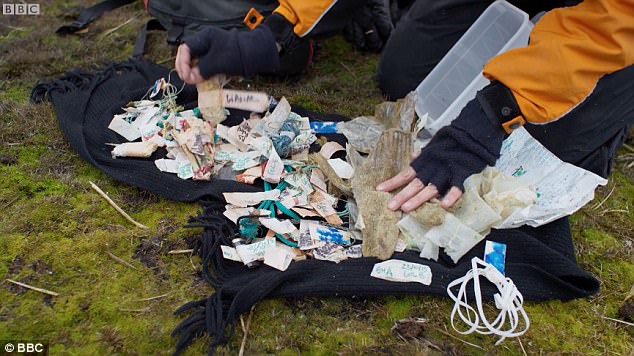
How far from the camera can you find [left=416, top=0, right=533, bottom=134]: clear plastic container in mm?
2340

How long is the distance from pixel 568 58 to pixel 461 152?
0.41 m

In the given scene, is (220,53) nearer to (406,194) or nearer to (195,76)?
(195,76)

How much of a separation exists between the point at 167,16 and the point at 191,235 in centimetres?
137

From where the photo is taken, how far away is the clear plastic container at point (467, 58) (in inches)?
92.1

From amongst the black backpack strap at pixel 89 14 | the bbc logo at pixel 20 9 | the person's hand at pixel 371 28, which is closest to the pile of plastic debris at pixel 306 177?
the person's hand at pixel 371 28

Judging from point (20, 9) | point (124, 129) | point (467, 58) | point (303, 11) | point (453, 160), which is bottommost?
point (20, 9)

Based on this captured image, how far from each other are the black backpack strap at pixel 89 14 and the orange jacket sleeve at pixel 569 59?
2260 millimetres

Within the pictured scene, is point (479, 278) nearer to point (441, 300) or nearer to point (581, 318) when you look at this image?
point (441, 300)

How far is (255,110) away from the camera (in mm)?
2146

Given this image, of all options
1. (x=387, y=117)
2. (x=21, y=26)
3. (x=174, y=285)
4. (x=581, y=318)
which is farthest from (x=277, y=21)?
(x=21, y=26)

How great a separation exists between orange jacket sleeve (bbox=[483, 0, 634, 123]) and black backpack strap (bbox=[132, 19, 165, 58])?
1.79m

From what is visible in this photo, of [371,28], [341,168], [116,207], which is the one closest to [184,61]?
[116,207]

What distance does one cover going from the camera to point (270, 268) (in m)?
1.53

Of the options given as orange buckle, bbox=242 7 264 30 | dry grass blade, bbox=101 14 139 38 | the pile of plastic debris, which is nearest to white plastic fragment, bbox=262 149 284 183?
the pile of plastic debris
